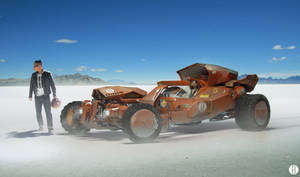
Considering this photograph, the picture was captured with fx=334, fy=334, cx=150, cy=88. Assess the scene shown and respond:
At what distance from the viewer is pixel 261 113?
994 cm

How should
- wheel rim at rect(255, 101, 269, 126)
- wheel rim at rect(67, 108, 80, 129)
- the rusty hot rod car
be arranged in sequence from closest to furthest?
the rusty hot rod car → wheel rim at rect(67, 108, 80, 129) → wheel rim at rect(255, 101, 269, 126)

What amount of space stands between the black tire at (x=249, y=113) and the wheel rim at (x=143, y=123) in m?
3.21

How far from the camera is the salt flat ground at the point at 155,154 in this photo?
17.0 ft

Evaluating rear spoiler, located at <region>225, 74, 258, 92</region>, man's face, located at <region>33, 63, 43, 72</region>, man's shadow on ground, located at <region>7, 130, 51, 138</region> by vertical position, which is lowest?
man's shadow on ground, located at <region>7, 130, 51, 138</region>

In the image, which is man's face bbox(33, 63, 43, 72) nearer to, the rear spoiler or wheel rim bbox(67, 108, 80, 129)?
wheel rim bbox(67, 108, 80, 129)

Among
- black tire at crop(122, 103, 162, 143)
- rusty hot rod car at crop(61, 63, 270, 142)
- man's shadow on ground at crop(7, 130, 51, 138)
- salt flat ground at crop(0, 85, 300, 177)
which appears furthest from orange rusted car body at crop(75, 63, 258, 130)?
man's shadow on ground at crop(7, 130, 51, 138)

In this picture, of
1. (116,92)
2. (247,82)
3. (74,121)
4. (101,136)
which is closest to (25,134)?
(74,121)

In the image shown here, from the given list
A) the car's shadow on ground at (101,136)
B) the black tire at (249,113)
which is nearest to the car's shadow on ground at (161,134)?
the car's shadow on ground at (101,136)

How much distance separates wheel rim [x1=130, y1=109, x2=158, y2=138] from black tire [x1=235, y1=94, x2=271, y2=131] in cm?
321

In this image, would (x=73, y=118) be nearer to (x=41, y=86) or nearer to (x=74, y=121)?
(x=74, y=121)

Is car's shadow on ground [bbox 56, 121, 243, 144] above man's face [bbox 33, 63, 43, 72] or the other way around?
the other way around

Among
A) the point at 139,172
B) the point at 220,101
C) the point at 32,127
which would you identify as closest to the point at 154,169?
the point at 139,172

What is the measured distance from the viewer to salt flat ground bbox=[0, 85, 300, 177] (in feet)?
17.0

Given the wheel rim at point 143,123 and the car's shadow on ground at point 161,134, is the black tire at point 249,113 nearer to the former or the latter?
the car's shadow on ground at point 161,134
